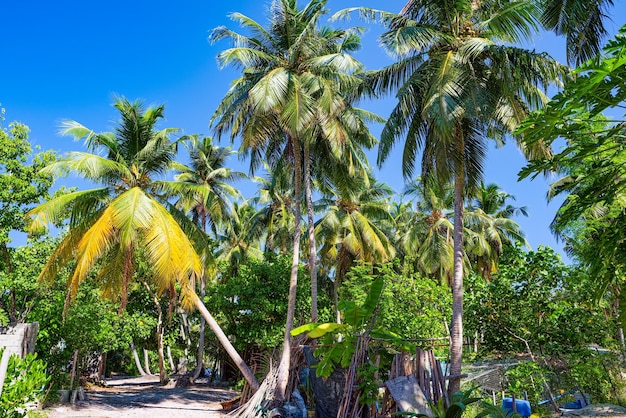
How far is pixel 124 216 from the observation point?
1232cm

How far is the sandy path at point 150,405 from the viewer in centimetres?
1475

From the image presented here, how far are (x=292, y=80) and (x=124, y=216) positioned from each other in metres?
6.68

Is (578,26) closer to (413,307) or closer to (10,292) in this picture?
(413,307)

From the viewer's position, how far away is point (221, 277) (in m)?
30.5

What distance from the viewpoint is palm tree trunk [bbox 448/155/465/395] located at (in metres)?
10.5

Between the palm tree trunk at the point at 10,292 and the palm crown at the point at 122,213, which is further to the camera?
the palm tree trunk at the point at 10,292

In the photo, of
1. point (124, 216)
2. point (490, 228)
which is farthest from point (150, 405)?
point (490, 228)

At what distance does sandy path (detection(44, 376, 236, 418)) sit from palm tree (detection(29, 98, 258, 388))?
324 cm

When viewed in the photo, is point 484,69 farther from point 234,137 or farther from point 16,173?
point 16,173

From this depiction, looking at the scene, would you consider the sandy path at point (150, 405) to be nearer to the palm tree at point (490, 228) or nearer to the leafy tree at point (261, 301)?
the leafy tree at point (261, 301)

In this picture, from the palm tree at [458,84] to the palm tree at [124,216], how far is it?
636 centimetres

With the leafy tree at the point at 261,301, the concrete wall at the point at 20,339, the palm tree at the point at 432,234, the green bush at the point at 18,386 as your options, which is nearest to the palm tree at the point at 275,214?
the leafy tree at the point at 261,301

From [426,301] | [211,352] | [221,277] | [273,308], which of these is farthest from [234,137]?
[211,352]

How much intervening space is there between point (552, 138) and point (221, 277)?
27.9 meters
